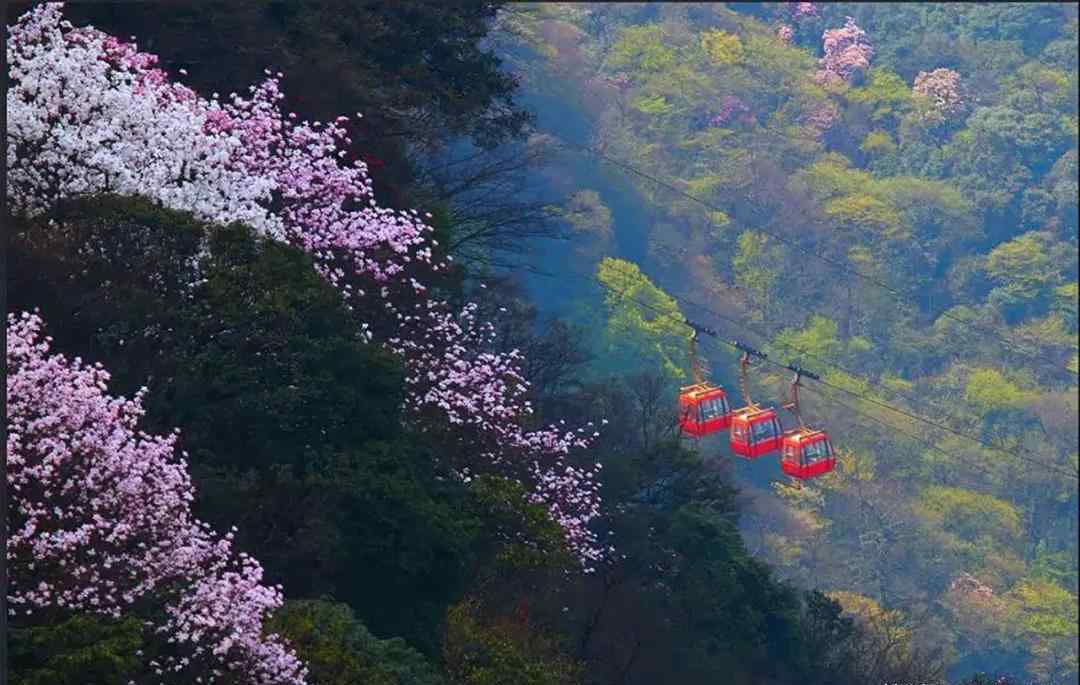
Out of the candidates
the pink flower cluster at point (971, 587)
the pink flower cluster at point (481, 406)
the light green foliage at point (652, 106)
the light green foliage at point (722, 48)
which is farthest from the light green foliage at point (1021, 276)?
A: the pink flower cluster at point (481, 406)

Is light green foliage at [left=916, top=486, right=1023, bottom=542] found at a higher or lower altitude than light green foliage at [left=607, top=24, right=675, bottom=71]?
lower

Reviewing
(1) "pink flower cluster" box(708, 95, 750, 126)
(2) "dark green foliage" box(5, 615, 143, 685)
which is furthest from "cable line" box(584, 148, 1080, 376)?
(2) "dark green foliage" box(5, 615, 143, 685)

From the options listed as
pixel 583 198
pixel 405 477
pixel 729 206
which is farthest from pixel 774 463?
pixel 405 477

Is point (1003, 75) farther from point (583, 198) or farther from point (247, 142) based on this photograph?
point (247, 142)

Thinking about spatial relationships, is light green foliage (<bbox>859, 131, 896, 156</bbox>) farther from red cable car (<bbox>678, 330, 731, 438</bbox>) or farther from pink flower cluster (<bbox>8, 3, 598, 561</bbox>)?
pink flower cluster (<bbox>8, 3, 598, 561</bbox>)

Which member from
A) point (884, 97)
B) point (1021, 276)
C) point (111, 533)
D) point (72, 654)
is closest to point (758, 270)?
point (1021, 276)

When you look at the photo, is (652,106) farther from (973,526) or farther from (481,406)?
(481,406)

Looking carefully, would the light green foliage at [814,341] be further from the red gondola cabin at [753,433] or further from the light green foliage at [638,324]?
the red gondola cabin at [753,433]
